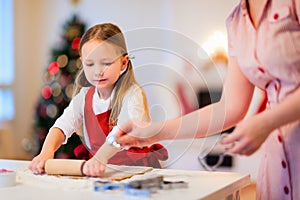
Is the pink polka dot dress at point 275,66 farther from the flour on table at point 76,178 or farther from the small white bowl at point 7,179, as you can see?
the small white bowl at point 7,179

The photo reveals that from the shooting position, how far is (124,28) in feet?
4.86

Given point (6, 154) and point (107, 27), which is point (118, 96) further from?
point (6, 154)

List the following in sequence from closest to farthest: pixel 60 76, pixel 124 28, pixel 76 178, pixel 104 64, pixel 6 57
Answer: pixel 76 178 → pixel 104 64 → pixel 124 28 → pixel 60 76 → pixel 6 57

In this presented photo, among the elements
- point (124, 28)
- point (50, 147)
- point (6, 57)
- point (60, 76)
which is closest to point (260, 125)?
point (50, 147)

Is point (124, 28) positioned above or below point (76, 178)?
above

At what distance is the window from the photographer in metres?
3.46

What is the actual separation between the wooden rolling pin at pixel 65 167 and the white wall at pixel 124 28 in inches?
8.4

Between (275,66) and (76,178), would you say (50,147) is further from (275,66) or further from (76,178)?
(275,66)

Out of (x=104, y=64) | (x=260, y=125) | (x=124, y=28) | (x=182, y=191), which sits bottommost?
(x=182, y=191)

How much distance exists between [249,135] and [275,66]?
0.15m

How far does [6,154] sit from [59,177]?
2640 mm

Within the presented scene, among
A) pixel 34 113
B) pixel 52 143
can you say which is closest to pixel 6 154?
pixel 34 113

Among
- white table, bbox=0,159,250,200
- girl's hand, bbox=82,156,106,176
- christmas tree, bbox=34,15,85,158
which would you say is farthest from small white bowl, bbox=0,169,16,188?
christmas tree, bbox=34,15,85,158

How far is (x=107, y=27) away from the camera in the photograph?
0.99m
